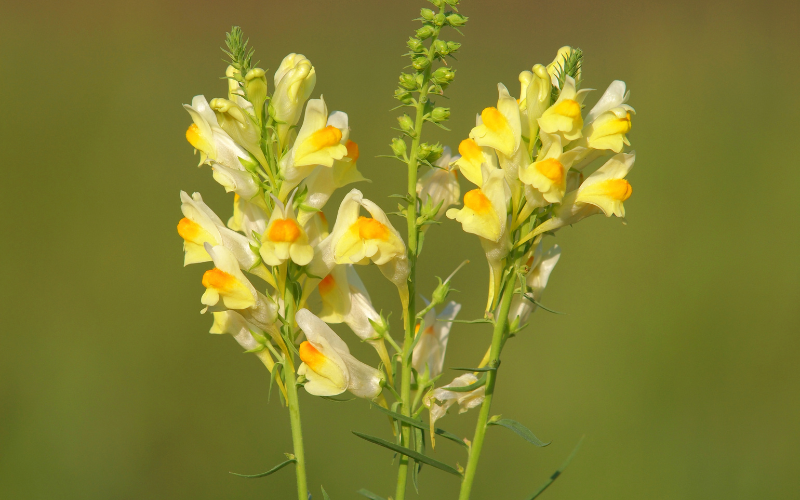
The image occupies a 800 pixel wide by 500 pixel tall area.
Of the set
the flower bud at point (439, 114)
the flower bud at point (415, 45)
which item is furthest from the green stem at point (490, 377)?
the flower bud at point (415, 45)

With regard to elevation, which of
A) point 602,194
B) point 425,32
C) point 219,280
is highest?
point 425,32

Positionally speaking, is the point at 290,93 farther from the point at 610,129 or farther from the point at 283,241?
the point at 610,129

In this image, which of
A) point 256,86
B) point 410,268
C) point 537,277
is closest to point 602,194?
point 537,277

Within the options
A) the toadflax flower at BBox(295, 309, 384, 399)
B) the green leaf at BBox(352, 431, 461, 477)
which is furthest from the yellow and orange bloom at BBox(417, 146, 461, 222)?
the green leaf at BBox(352, 431, 461, 477)

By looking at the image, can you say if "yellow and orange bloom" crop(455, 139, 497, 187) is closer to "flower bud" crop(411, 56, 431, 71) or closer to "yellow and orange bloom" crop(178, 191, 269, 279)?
"flower bud" crop(411, 56, 431, 71)

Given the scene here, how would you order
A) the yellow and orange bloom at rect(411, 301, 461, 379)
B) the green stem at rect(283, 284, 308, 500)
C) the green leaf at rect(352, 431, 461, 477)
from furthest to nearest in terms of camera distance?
the yellow and orange bloom at rect(411, 301, 461, 379), the green stem at rect(283, 284, 308, 500), the green leaf at rect(352, 431, 461, 477)

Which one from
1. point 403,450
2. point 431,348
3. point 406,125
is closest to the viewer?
point 403,450
